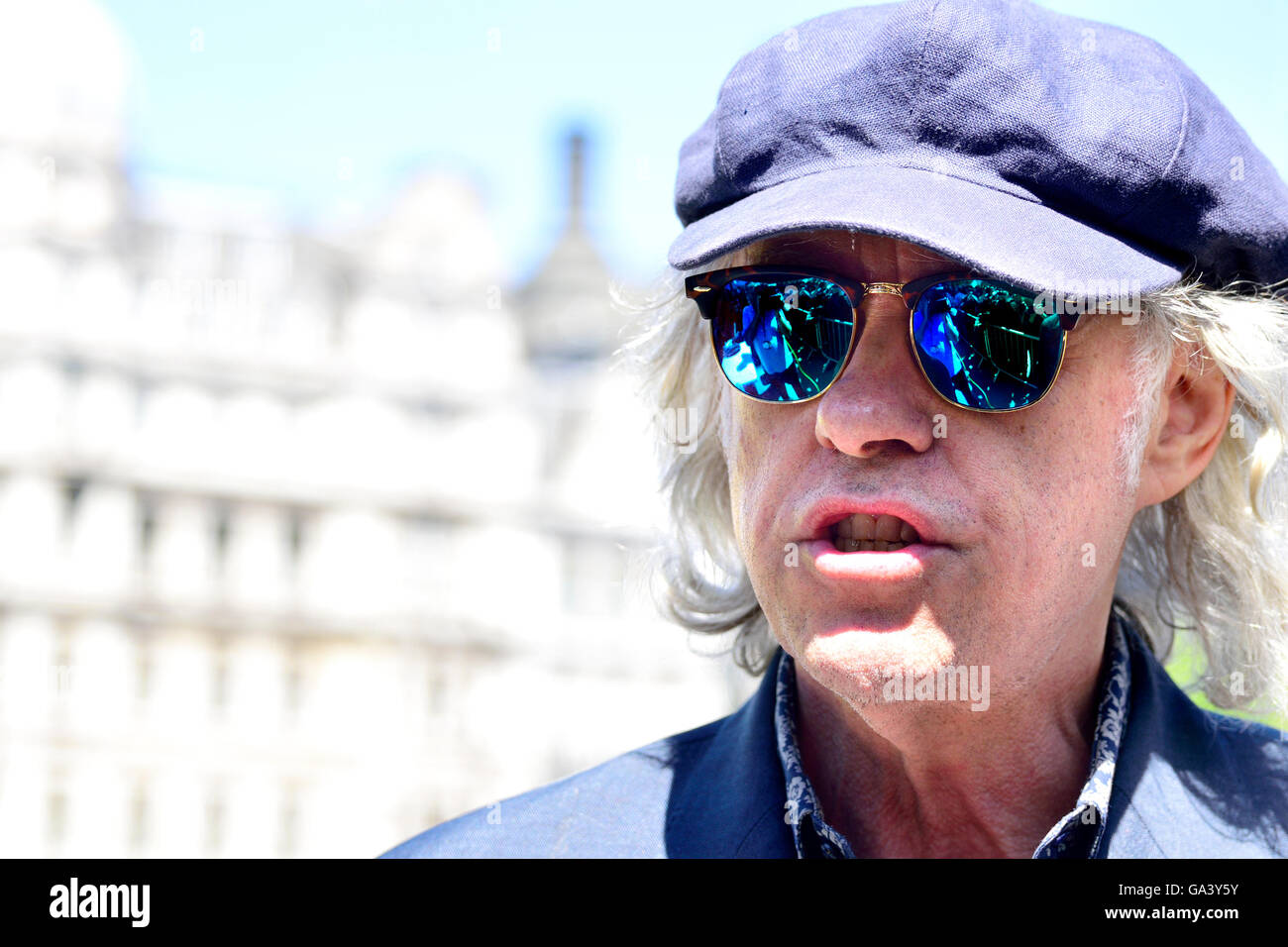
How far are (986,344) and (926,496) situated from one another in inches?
7.2

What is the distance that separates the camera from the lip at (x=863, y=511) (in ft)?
5.58

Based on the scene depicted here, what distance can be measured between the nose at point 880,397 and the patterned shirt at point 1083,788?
1.43 feet

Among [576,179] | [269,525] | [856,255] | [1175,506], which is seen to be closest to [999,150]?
[856,255]

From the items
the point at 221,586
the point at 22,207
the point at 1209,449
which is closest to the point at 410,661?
the point at 221,586

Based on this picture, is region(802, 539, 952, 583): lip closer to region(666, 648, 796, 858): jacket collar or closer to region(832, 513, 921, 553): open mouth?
region(832, 513, 921, 553): open mouth

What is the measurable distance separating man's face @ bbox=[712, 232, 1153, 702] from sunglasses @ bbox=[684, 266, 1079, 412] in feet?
0.06

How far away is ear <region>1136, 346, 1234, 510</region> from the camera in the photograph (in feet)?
6.44

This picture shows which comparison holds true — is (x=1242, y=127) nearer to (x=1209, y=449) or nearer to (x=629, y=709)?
(x=1209, y=449)

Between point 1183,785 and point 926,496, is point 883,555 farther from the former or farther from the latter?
point 1183,785

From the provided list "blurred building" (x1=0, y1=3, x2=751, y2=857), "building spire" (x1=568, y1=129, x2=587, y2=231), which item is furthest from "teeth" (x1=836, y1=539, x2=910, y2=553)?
"building spire" (x1=568, y1=129, x2=587, y2=231)

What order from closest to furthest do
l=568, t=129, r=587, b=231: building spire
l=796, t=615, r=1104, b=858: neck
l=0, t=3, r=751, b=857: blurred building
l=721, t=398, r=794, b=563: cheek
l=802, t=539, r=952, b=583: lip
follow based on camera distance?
l=802, t=539, r=952, b=583: lip
l=721, t=398, r=794, b=563: cheek
l=796, t=615, r=1104, b=858: neck
l=0, t=3, r=751, b=857: blurred building
l=568, t=129, r=587, b=231: building spire

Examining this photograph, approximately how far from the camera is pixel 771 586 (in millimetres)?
1788
